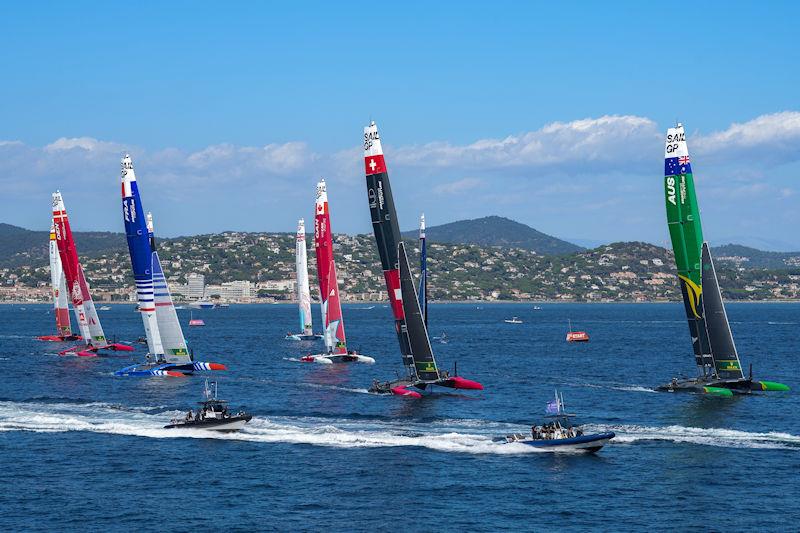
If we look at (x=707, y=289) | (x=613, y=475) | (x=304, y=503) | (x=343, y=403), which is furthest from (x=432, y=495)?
(x=707, y=289)

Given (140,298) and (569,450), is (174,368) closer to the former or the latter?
(140,298)

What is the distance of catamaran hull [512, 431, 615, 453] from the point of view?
75.1 m

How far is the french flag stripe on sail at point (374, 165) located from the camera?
103 m

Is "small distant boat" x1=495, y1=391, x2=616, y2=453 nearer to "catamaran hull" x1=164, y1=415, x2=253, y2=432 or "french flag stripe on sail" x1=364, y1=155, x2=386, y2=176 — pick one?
"catamaran hull" x1=164, y1=415, x2=253, y2=432

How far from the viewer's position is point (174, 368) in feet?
409

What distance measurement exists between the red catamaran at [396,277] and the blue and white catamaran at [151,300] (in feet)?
93.3

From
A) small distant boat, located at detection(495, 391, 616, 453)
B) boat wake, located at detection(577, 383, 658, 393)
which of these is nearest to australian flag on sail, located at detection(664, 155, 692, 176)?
boat wake, located at detection(577, 383, 658, 393)

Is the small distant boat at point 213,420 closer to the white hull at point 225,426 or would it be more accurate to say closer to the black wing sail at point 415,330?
the white hull at point 225,426

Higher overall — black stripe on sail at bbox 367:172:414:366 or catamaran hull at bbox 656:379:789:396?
black stripe on sail at bbox 367:172:414:366

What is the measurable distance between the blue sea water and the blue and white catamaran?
3.33 m

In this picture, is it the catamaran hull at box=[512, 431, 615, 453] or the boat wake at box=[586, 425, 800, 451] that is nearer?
the catamaran hull at box=[512, 431, 615, 453]

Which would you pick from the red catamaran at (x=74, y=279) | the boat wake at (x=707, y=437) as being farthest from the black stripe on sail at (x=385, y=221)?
the red catamaran at (x=74, y=279)

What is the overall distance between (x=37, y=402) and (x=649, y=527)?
64.0 meters

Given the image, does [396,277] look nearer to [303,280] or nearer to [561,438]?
[561,438]
